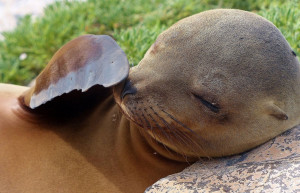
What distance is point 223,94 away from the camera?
2.43 m

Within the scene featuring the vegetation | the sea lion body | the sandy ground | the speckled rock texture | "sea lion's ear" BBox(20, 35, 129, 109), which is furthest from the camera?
the sandy ground

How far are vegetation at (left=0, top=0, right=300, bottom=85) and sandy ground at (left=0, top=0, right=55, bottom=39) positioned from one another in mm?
481

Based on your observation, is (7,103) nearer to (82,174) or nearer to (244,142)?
(82,174)

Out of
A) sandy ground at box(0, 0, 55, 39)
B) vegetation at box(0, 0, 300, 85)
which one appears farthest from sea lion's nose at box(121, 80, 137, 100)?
sandy ground at box(0, 0, 55, 39)

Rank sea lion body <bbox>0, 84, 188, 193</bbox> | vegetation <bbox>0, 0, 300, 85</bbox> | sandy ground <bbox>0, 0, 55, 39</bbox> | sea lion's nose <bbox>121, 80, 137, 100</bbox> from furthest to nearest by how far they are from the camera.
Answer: sandy ground <bbox>0, 0, 55, 39</bbox>, vegetation <bbox>0, 0, 300, 85</bbox>, sea lion body <bbox>0, 84, 188, 193</bbox>, sea lion's nose <bbox>121, 80, 137, 100</bbox>

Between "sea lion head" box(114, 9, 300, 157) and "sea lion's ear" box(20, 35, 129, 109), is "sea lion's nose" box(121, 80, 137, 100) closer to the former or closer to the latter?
"sea lion head" box(114, 9, 300, 157)

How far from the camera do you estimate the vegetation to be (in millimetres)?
5051

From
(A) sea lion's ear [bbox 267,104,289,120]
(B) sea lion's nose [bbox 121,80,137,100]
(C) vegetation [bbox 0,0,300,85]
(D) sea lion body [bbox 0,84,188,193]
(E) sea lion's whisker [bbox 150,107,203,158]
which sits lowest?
(C) vegetation [bbox 0,0,300,85]

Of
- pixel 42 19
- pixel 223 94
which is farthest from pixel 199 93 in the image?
pixel 42 19

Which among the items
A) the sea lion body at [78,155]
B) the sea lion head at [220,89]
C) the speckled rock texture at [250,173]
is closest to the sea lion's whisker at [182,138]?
the sea lion head at [220,89]

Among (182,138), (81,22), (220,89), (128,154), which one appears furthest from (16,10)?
(220,89)

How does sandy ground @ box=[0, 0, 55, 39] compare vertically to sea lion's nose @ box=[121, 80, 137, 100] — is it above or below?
below

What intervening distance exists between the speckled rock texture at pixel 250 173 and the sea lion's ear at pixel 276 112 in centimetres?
13

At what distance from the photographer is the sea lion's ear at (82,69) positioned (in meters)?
2.34
